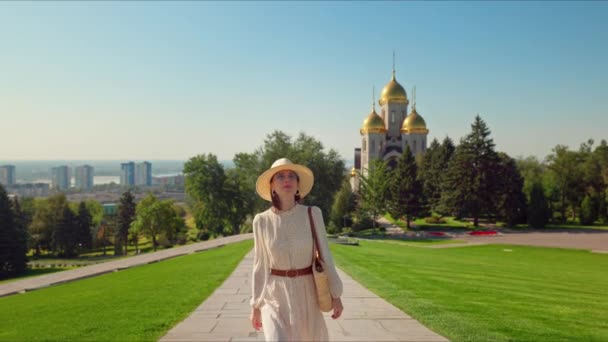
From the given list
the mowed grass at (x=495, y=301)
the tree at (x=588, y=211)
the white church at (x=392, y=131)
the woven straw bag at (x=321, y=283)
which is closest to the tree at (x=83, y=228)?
the white church at (x=392, y=131)

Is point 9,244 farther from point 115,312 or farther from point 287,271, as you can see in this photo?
point 287,271

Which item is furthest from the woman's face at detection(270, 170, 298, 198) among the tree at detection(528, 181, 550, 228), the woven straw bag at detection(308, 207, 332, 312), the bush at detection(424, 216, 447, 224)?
the bush at detection(424, 216, 447, 224)

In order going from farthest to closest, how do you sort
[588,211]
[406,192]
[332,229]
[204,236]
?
1. [204,236]
2. [588,211]
3. [406,192]
4. [332,229]

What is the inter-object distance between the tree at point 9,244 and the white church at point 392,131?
4566cm

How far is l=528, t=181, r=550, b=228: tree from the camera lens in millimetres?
44812

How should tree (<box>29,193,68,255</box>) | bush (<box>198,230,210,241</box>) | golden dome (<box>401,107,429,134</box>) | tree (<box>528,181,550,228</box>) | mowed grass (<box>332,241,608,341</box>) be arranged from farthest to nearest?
golden dome (<box>401,107,429,134</box>)
tree (<box>29,193,68,255</box>)
bush (<box>198,230,210,241</box>)
tree (<box>528,181,550,228</box>)
mowed grass (<box>332,241,608,341</box>)

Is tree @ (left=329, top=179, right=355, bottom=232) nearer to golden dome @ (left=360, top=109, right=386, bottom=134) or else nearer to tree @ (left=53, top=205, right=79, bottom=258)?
golden dome @ (left=360, top=109, right=386, bottom=134)

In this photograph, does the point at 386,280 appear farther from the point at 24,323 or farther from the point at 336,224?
the point at 336,224

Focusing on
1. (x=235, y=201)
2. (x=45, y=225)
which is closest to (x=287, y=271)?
(x=235, y=201)

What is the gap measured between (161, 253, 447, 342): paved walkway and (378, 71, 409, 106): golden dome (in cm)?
6575

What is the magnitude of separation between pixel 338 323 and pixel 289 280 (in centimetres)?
354

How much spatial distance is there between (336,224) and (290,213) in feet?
138

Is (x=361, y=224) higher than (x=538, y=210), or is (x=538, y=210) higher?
(x=538, y=210)

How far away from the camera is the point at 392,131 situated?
72562mm
